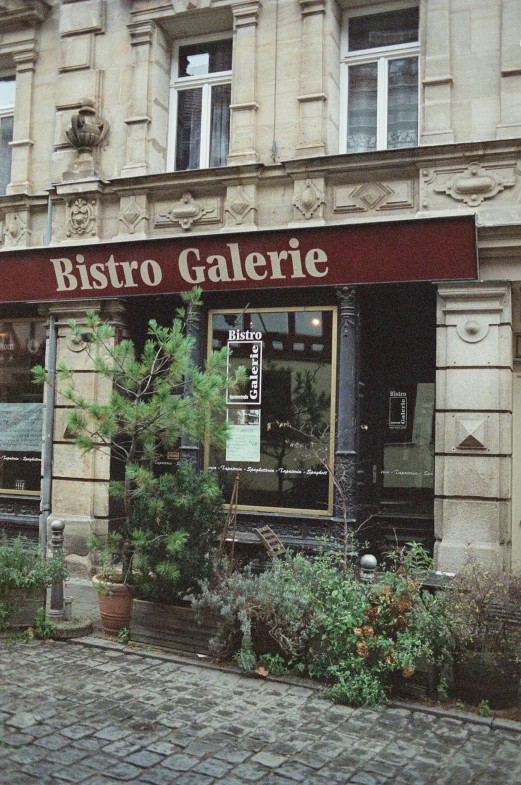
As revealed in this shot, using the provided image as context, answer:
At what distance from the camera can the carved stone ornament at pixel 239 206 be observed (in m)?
9.41

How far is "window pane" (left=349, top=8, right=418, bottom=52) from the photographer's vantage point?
936 cm

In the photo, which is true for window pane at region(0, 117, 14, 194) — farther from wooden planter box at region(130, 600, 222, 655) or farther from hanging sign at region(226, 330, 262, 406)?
wooden planter box at region(130, 600, 222, 655)

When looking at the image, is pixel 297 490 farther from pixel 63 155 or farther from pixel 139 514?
pixel 63 155

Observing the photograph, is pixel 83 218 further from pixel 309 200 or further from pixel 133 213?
pixel 309 200

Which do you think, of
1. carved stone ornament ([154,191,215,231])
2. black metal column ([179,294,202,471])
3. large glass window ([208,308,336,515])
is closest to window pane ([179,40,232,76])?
carved stone ornament ([154,191,215,231])

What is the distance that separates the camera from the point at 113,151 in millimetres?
10320

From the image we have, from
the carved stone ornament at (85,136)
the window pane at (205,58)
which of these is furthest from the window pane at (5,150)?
the window pane at (205,58)

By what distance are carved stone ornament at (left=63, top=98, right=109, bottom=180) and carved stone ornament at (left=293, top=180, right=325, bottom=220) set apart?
9.81 ft

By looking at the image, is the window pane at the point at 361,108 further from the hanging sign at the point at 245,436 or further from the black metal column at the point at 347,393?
the hanging sign at the point at 245,436

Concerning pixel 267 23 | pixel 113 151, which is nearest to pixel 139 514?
pixel 113 151

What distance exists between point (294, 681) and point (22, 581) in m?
2.70

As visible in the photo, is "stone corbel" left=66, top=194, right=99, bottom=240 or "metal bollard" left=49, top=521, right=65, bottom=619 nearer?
"metal bollard" left=49, top=521, right=65, bottom=619

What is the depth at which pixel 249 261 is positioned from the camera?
362 inches

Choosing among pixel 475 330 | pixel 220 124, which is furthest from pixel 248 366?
pixel 220 124
